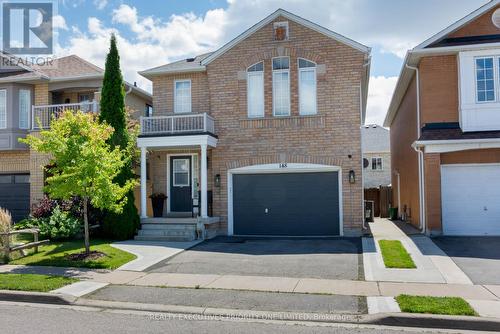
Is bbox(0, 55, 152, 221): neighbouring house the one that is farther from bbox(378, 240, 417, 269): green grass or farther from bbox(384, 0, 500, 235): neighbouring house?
bbox(384, 0, 500, 235): neighbouring house

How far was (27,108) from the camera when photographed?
19.3 metres

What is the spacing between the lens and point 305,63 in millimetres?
16391

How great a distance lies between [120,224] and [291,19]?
32.0 ft

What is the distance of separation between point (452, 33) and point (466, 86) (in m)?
2.10

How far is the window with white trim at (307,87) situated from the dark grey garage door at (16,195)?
497 inches

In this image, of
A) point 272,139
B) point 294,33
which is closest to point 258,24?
point 294,33

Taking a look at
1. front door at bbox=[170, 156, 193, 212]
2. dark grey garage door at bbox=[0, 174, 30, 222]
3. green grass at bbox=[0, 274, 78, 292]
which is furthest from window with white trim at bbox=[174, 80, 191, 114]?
green grass at bbox=[0, 274, 78, 292]

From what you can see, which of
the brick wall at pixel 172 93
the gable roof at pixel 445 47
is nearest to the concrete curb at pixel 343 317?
the gable roof at pixel 445 47

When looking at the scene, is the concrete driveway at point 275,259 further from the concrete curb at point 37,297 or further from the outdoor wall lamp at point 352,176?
the concrete curb at point 37,297

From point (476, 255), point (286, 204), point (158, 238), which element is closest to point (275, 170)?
point (286, 204)

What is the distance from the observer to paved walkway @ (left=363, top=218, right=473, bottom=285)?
30.2ft

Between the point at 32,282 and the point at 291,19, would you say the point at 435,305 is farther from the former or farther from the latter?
the point at 291,19

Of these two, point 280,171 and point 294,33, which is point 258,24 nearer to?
point 294,33

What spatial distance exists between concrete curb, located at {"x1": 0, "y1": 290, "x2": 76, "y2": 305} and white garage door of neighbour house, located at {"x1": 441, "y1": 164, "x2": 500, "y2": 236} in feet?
39.4
